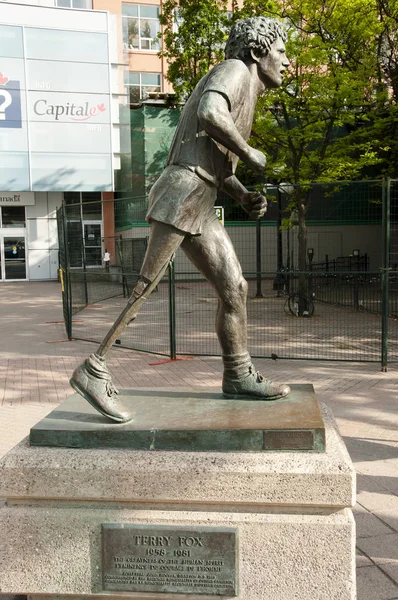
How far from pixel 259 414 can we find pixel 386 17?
53.4 feet

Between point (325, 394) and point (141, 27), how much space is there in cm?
2950

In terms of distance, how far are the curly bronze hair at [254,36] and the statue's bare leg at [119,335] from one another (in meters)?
1.09

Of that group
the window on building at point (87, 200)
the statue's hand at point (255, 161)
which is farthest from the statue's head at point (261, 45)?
the window on building at point (87, 200)

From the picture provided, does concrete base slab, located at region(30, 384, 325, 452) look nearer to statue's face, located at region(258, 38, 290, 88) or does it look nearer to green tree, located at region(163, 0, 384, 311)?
statue's face, located at region(258, 38, 290, 88)

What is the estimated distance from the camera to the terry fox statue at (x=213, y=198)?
10.4 ft

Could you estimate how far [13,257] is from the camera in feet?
94.1

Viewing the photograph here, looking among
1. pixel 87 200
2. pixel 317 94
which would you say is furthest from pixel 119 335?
pixel 87 200

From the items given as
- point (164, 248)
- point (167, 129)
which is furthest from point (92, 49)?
point (164, 248)

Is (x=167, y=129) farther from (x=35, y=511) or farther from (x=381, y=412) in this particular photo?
(x=35, y=511)

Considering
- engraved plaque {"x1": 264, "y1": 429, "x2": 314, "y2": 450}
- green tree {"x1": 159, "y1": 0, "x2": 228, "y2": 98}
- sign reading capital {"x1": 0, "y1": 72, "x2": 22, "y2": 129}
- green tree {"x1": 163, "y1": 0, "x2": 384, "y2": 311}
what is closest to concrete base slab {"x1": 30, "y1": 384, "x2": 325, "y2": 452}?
engraved plaque {"x1": 264, "y1": 429, "x2": 314, "y2": 450}

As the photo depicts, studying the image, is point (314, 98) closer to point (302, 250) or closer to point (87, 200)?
point (302, 250)

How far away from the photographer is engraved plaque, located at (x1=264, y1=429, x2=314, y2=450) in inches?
115

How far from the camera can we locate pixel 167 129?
2703 cm

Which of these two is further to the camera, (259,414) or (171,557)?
(259,414)
